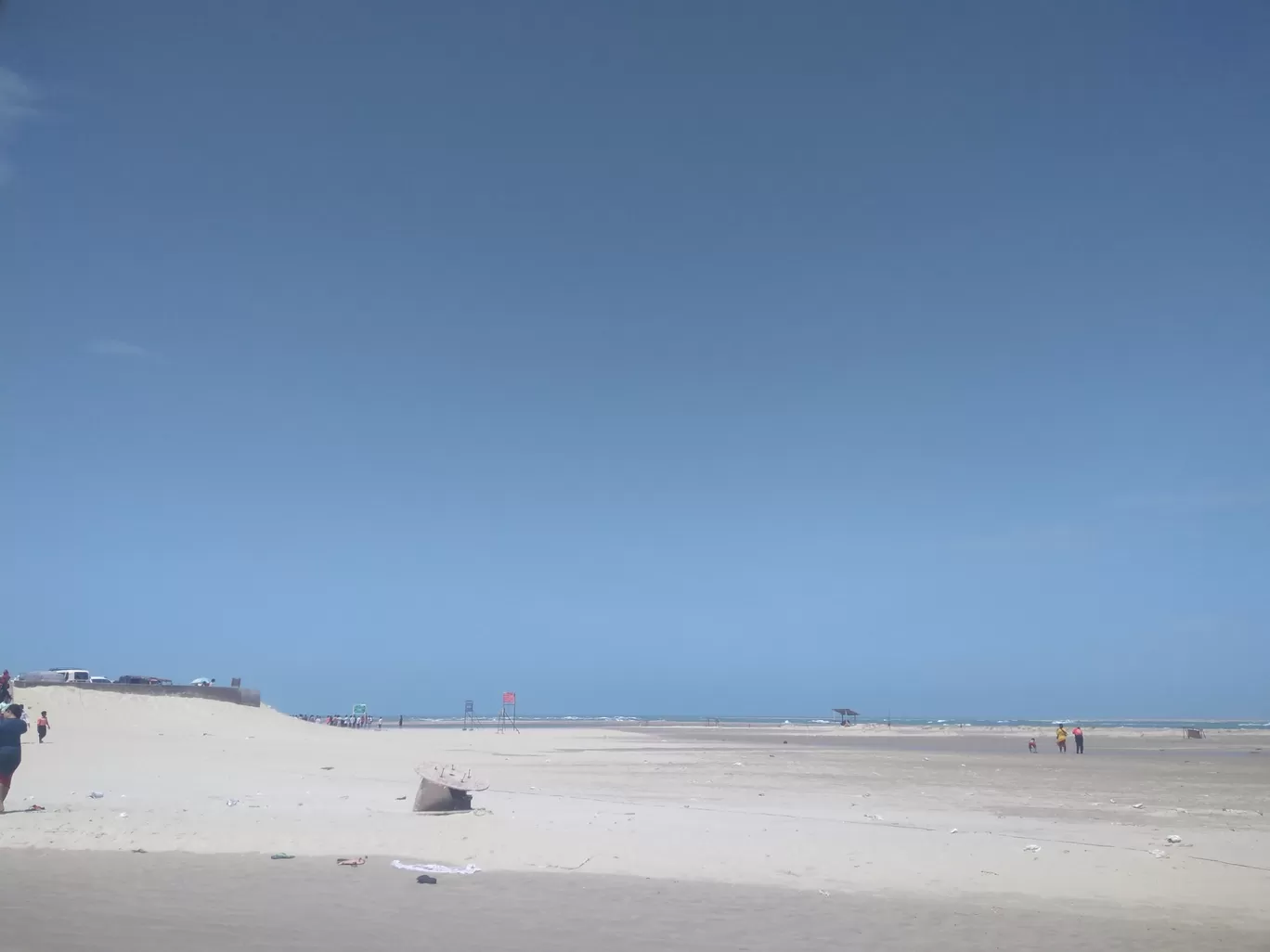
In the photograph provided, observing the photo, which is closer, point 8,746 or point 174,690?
point 8,746

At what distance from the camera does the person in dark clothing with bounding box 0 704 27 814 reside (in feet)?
49.7

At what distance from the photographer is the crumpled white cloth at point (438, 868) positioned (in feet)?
39.3

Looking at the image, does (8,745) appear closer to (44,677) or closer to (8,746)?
(8,746)

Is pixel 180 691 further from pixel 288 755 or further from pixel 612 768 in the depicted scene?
pixel 612 768

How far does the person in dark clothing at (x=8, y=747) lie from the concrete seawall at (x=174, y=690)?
35638 mm

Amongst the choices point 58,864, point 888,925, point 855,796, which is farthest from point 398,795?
point 888,925

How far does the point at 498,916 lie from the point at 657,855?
14.1 feet

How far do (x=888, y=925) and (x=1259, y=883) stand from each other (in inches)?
242

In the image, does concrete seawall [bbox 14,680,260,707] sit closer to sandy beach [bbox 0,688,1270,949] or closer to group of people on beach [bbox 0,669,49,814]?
sandy beach [bbox 0,688,1270,949]

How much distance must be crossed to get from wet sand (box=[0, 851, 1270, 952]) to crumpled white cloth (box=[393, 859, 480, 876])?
0.81 feet

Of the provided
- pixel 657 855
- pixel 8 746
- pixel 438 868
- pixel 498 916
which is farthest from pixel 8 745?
pixel 657 855

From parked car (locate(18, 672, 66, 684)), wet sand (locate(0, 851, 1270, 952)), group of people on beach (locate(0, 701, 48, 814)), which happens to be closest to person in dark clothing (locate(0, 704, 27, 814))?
group of people on beach (locate(0, 701, 48, 814))

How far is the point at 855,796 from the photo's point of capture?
2341cm

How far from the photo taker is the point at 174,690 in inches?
2024
